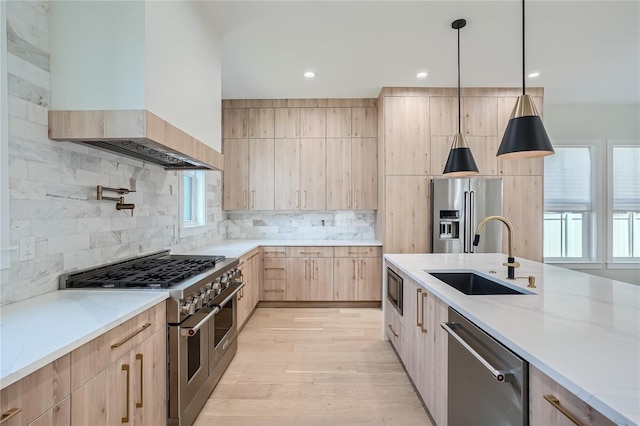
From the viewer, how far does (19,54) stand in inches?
59.9

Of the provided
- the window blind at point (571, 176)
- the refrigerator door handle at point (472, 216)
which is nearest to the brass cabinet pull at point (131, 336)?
the refrigerator door handle at point (472, 216)

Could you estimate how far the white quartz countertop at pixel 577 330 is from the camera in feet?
2.44

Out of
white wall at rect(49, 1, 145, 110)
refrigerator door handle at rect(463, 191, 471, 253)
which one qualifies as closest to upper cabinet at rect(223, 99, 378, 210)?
refrigerator door handle at rect(463, 191, 471, 253)

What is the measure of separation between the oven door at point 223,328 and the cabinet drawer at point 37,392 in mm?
1131

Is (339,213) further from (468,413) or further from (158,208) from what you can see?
(468,413)

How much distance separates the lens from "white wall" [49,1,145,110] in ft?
5.41

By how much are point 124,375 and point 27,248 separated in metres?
0.81

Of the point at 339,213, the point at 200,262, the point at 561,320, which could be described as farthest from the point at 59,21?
the point at 339,213

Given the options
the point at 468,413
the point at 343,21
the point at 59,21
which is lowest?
the point at 468,413

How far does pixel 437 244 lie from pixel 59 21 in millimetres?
4007

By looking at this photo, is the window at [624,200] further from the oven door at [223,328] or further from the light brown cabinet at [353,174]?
the oven door at [223,328]

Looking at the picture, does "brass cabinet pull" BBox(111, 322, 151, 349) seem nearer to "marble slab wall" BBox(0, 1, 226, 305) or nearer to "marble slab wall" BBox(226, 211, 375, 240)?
"marble slab wall" BBox(0, 1, 226, 305)

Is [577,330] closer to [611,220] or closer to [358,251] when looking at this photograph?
[358,251]

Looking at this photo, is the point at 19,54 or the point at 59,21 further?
the point at 59,21
